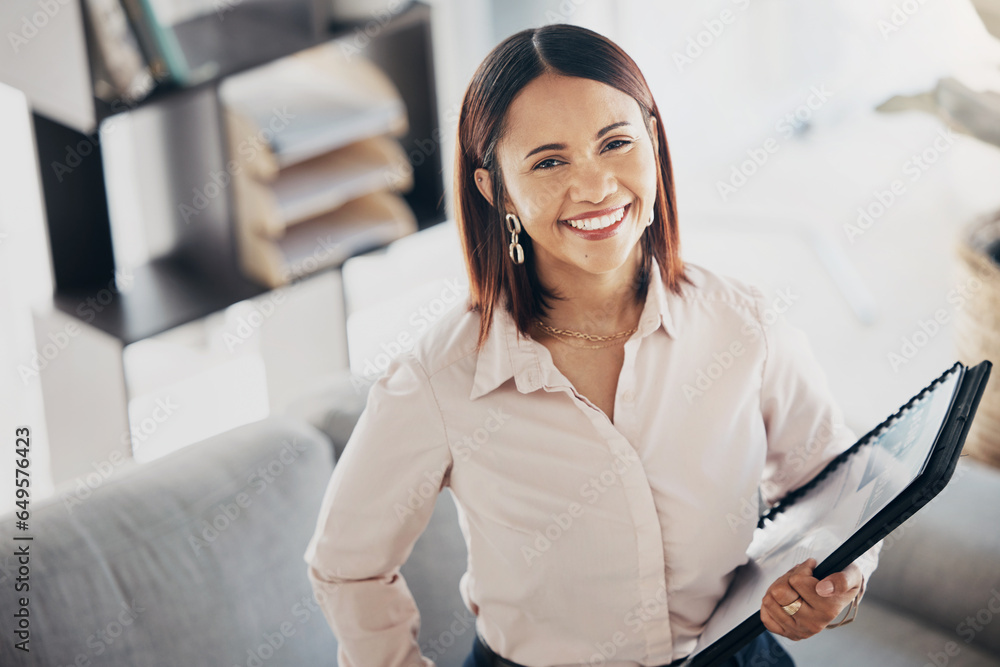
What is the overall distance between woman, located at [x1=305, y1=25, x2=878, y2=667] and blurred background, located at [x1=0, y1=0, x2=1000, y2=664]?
572mm

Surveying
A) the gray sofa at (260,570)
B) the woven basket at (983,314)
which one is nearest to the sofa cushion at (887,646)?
the gray sofa at (260,570)

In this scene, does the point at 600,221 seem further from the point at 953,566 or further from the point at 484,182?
the point at 953,566

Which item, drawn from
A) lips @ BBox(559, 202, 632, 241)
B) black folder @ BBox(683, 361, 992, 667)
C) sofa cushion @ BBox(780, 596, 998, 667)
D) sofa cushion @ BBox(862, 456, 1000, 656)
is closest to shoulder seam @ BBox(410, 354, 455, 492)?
lips @ BBox(559, 202, 632, 241)

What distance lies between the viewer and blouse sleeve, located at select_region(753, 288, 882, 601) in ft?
3.99

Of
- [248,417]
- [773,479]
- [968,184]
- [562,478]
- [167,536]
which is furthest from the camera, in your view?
[968,184]

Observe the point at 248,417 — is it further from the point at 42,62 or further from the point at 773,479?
the point at 773,479

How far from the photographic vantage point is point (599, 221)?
3.50ft

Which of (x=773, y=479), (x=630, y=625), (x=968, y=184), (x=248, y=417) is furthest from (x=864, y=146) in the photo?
(x=630, y=625)

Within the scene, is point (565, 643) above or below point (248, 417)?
above

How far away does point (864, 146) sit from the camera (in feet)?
12.2

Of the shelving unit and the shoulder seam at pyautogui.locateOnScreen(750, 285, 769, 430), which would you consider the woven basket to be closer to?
the shoulder seam at pyautogui.locateOnScreen(750, 285, 769, 430)

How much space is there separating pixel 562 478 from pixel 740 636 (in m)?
0.27

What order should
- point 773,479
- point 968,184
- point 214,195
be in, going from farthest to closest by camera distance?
point 968,184, point 214,195, point 773,479

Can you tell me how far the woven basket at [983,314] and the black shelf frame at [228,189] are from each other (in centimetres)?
118
